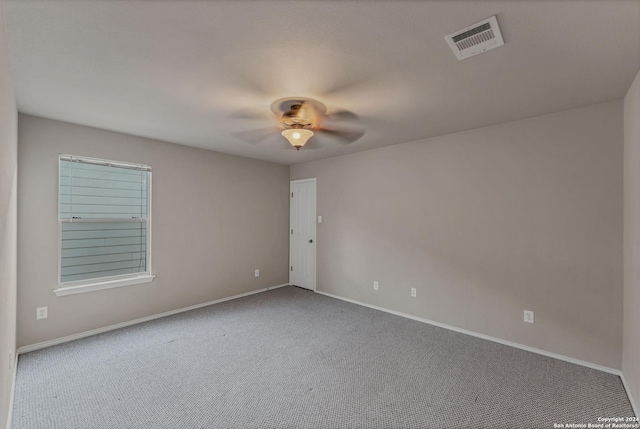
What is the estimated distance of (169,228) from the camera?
162 inches

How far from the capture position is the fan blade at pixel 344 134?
350cm

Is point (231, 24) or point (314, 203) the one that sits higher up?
point (231, 24)

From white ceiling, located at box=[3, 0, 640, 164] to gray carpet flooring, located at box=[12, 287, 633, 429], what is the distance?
2.45 m

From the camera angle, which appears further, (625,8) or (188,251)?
(188,251)

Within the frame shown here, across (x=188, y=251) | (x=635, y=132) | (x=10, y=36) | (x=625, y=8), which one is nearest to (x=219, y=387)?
(x=188, y=251)

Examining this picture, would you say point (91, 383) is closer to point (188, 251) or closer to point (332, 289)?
point (188, 251)

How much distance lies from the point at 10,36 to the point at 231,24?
4.34ft

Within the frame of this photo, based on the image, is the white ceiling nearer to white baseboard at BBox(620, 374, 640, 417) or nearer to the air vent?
the air vent

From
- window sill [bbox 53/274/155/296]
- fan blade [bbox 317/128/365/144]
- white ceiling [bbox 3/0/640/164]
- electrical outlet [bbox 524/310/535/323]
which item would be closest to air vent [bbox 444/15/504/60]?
white ceiling [bbox 3/0/640/164]

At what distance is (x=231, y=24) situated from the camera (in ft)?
5.23

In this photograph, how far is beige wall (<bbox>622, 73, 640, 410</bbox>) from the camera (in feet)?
7.01

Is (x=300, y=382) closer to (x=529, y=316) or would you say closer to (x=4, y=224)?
(x=4, y=224)

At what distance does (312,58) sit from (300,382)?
2517 mm

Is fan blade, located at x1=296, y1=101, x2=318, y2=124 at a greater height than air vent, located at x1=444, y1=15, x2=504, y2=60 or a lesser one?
lesser
